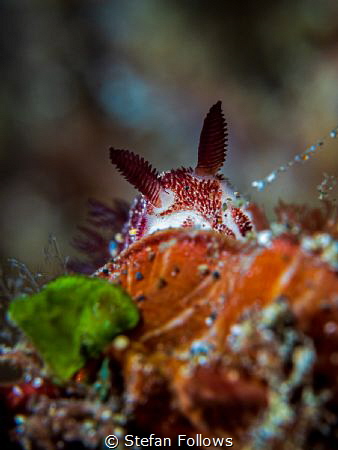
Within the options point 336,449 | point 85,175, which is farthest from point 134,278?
point 85,175

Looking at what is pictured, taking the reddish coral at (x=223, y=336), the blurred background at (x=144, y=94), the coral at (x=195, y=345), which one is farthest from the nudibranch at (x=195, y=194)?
the blurred background at (x=144, y=94)

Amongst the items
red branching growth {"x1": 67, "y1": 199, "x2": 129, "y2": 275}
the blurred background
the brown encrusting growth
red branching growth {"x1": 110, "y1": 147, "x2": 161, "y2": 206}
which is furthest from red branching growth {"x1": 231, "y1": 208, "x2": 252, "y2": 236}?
the blurred background

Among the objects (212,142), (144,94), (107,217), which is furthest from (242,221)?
(144,94)

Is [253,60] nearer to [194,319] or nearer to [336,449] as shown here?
[194,319]

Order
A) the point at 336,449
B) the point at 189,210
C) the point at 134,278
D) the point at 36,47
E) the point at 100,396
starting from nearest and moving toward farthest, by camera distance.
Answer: the point at 336,449 → the point at 100,396 → the point at 134,278 → the point at 189,210 → the point at 36,47

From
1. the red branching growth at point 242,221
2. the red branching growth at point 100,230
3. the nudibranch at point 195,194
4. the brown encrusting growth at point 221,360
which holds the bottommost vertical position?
the brown encrusting growth at point 221,360

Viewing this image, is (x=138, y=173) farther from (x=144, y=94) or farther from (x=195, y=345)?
(x=144, y=94)

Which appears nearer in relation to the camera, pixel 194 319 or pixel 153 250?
pixel 194 319

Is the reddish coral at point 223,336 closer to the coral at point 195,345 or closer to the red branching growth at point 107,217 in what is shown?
the coral at point 195,345
